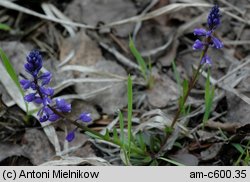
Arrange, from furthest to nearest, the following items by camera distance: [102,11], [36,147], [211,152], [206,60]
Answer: [102,11] → [36,147] → [211,152] → [206,60]

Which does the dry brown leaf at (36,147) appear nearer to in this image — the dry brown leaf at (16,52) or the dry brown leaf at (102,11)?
the dry brown leaf at (16,52)

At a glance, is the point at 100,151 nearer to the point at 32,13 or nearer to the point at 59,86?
the point at 59,86

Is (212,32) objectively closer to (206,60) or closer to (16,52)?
(206,60)

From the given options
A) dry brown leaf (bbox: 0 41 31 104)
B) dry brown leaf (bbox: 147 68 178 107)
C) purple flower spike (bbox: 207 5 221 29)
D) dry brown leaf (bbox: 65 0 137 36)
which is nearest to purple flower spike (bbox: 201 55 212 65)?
purple flower spike (bbox: 207 5 221 29)

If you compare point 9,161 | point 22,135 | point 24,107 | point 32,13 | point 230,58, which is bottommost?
point 9,161

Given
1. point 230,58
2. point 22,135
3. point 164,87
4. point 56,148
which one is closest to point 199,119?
point 164,87

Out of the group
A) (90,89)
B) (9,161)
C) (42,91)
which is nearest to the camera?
(42,91)

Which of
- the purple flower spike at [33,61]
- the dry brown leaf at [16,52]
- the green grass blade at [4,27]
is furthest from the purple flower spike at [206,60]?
the green grass blade at [4,27]

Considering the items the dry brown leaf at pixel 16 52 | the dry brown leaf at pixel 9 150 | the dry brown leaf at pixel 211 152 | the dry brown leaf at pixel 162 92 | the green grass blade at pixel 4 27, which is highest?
the green grass blade at pixel 4 27

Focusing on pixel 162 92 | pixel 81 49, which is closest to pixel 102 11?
pixel 81 49

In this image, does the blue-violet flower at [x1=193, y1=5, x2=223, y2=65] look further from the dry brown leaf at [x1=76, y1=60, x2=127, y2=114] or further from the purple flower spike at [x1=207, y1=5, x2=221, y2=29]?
the dry brown leaf at [x1=76, y1=60, x2=127, y2=114]

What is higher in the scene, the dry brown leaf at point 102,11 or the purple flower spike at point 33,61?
the dry brown leaf at point 102,11
